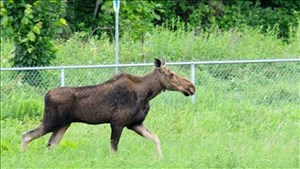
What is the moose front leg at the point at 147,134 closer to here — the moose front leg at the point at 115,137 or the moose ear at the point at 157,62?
the moose front leg at the point at 115,137

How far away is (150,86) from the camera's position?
1515 centimetres

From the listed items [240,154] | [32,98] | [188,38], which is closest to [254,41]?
[188,38]

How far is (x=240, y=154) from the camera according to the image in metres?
14.2

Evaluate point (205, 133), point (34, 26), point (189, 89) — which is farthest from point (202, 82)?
point (34, 26)

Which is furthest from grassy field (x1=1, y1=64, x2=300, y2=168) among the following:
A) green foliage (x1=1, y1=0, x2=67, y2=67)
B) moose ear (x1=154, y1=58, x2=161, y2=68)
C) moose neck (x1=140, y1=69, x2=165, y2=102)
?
green foliage (x1=1, y1=0, x2=67, y2=67)

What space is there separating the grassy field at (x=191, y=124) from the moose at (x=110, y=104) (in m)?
0.33

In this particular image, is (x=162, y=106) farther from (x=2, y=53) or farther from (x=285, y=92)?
(x=2, y=53)

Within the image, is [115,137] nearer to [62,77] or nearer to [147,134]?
[147,134]

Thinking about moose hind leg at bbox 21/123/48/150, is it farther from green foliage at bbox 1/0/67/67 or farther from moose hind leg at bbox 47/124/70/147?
green foliage at bbox 1/0/67/67

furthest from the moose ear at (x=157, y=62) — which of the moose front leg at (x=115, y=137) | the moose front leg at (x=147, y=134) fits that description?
the moose front leg at (x=115, y=137)

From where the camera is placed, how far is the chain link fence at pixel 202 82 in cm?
1780

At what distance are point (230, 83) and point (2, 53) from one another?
A: 6082 millimetres

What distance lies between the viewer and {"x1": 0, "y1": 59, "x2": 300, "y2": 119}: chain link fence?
17.8m

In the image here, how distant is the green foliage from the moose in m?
3.37
